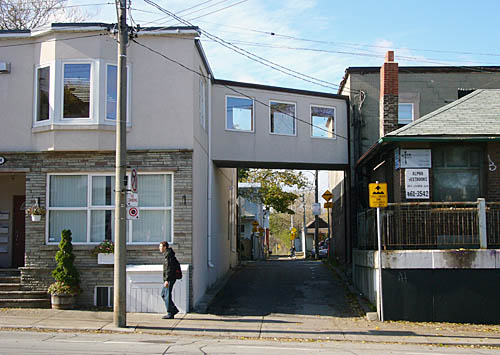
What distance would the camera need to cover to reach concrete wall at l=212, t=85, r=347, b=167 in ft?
61.8

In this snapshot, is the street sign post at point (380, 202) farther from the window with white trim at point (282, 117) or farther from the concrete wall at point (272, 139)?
the window with white trim at point (282, 117)

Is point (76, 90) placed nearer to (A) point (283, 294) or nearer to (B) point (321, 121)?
(A) point (283, 294)

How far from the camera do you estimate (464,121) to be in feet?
50.7

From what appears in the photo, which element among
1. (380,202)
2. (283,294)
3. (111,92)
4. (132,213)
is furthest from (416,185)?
(111,92)

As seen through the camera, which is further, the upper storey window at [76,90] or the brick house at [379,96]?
the brick house at [379,96]

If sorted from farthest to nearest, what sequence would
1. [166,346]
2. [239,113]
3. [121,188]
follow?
[239,113] → [121,188] → [166,346]

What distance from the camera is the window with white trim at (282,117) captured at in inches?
781

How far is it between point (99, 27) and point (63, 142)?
2981mm

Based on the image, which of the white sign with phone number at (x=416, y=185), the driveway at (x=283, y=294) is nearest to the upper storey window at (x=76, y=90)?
the driveway at (x=283, y=294)

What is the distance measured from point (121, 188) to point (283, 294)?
6968 mm

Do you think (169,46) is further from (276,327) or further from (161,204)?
(276,327)

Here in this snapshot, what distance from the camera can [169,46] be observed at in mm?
14680

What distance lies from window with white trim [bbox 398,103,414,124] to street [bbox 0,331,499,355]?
12167 millimetres

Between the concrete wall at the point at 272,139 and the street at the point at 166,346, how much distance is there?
8.79 meters
